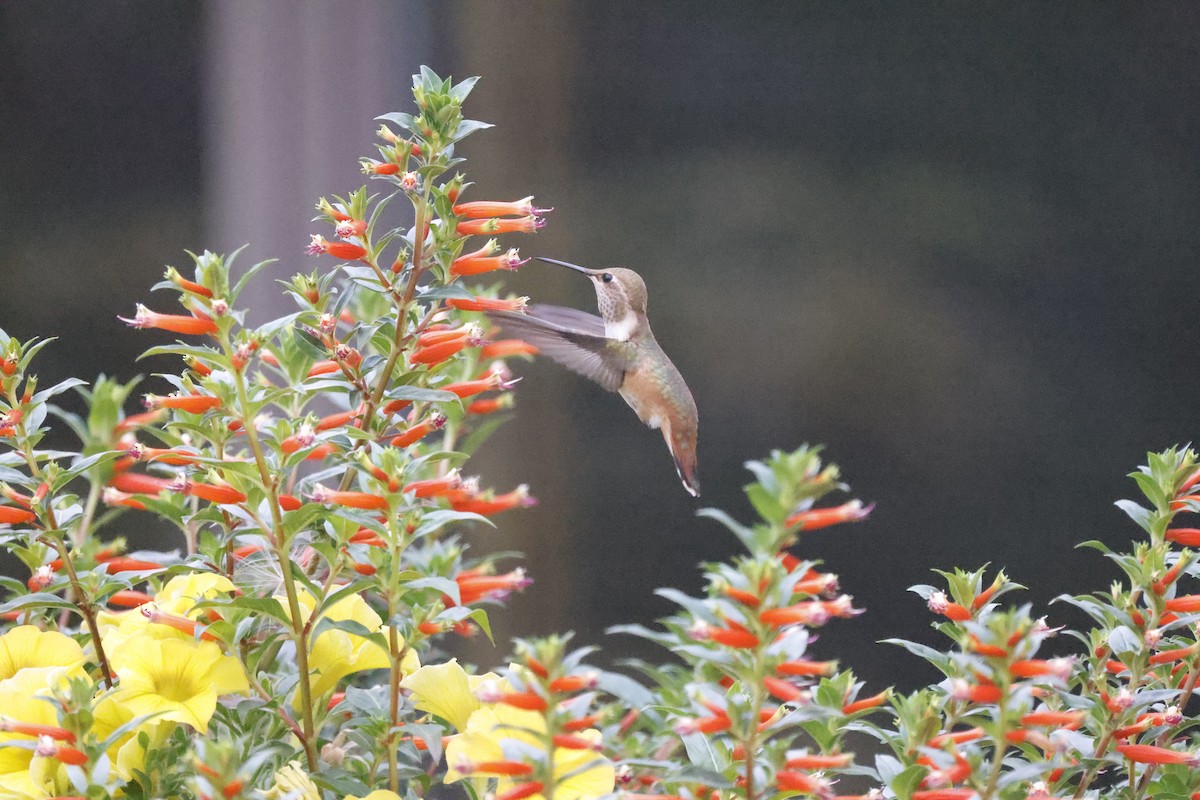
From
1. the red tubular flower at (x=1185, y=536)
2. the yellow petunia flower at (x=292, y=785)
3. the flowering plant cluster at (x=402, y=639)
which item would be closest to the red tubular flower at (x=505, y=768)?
the flowering plant cluster at (x=402, y=639)

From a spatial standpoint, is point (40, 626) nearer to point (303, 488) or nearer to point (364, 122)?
point (303, 488)

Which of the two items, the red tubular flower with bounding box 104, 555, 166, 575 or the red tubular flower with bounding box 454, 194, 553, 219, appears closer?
the red tubular flower with bounding box 454, 194, 553, 219

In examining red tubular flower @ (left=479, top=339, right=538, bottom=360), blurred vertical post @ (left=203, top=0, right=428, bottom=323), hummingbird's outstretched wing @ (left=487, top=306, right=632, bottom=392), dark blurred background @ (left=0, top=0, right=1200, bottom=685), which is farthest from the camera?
dark blurred background @ (left=0, top=0, right=1200, bottom=685)

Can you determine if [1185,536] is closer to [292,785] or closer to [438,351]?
[438,351]

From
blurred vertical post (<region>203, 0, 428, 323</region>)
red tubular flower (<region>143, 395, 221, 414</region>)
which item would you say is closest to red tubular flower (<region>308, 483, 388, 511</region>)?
red tubular flower (<region>143, 395, 221, 414</region>)

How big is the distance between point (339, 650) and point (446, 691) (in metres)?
0.10

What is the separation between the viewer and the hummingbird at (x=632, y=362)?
1622mm

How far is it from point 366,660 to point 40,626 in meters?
0.38

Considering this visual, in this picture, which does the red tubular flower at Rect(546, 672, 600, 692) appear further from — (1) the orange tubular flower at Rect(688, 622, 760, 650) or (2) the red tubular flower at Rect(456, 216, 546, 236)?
(2) the red tubular flower at Rect(456, 216, 546, 236)

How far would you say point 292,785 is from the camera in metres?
0.83

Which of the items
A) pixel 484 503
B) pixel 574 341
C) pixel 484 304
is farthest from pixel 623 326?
pixel 484 304

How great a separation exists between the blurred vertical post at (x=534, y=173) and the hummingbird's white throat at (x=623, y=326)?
46.5 inches

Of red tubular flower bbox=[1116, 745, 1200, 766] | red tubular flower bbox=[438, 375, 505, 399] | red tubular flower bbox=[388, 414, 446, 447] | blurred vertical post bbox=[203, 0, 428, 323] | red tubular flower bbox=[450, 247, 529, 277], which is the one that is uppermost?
blurred vertical post bbox=[203, 0, 428, 323]

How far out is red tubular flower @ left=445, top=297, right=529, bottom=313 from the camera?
3.51 ft
